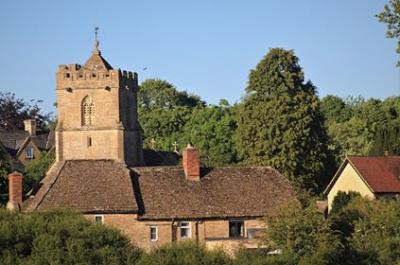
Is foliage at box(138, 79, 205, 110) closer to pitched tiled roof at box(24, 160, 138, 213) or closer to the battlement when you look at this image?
the battlement

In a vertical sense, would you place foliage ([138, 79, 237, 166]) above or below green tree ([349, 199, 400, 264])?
above

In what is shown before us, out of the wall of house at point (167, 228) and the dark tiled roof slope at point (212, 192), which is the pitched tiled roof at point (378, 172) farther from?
the wall of house at point (167, 228)

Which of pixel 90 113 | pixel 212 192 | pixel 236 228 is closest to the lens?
pixel 236 228

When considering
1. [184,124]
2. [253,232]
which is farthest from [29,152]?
[253,232]

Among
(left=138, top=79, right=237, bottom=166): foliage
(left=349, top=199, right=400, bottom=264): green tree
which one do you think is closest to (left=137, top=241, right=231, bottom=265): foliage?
(left=349, top=199, right=400, bottom=264): green tree

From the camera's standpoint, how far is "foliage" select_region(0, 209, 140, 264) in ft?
135

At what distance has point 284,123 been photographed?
76.1 m

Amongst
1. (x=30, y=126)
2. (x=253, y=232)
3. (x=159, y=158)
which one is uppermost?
(x=30, y=126)

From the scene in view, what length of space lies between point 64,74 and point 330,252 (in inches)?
1192

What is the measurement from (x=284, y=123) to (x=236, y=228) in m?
18.5

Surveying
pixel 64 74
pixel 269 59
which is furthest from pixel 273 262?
pixel 269 59

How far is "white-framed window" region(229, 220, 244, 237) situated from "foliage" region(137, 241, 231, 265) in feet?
47.7

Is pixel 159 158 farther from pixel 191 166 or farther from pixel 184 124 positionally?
pixel 184 124

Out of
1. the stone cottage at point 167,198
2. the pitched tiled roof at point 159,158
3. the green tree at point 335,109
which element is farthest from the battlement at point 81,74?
the green tree at point 335,109
